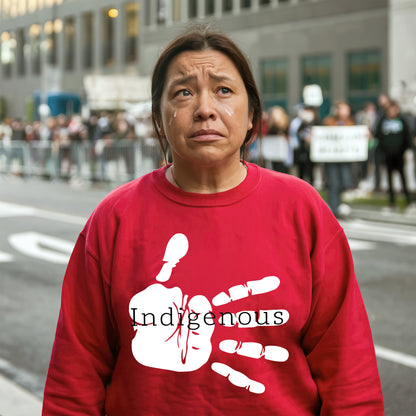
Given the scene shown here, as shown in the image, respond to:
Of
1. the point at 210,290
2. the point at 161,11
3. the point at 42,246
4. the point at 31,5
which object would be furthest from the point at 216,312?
the point at 31,5

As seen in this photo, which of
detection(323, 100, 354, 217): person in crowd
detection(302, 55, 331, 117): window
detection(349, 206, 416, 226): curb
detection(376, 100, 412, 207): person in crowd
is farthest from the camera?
detection(302, 55, 331, 117): window

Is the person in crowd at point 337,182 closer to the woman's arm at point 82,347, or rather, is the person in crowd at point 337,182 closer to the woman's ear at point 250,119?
the woman's ear at point 250,119

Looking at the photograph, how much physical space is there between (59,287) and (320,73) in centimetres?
3044

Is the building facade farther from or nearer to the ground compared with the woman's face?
farther from the ground

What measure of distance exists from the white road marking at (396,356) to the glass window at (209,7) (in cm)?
3921

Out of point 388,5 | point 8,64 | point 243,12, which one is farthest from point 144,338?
point 8,64

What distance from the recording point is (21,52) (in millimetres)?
68375

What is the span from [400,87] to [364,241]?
52.6 feet

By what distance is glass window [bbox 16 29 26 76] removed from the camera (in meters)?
67.8

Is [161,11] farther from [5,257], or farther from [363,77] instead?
[5,257]

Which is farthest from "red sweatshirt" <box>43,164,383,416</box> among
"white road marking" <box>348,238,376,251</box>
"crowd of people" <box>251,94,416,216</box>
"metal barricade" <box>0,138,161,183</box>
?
"metal barricade" <box>0,138,161,183</box>

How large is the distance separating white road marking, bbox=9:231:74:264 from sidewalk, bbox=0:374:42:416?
4718 millimetres

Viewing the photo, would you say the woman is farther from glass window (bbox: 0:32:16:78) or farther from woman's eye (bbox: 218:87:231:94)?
glass window (bbox: 0:32:16:78)

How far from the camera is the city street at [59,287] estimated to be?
213 inches
